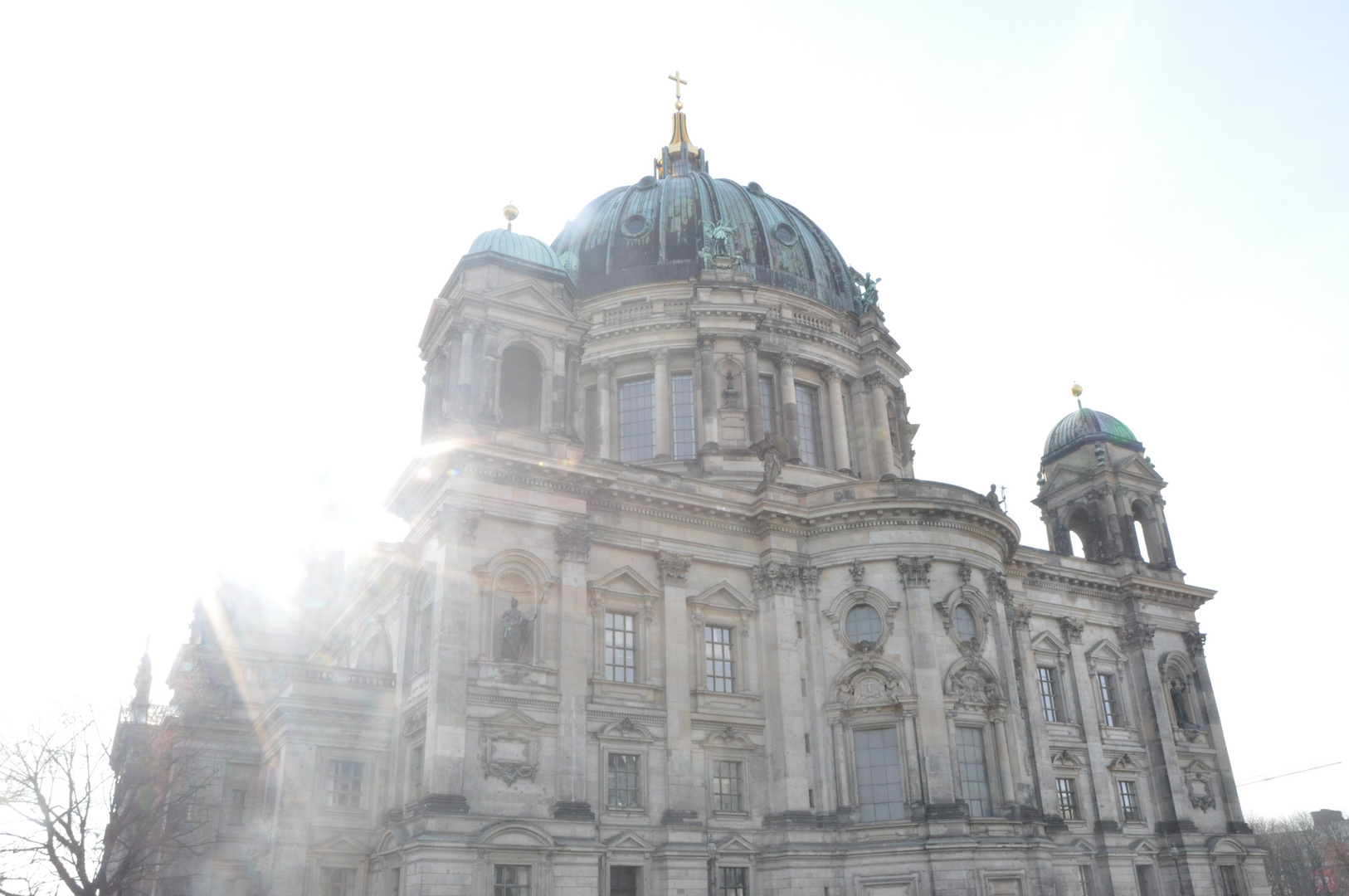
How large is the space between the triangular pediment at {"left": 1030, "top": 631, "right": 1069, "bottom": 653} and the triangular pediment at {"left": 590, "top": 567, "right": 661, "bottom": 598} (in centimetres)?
1860

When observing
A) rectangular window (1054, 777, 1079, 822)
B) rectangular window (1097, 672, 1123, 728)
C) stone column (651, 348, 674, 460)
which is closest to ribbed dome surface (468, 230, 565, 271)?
stone column (651, 348, 674, 460)

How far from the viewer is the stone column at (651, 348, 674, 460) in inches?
1699

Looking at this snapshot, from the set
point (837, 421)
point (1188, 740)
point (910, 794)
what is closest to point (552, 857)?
point (910, 794)

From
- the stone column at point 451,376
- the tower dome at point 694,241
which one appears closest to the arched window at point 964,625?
the tower dome at point 694,241

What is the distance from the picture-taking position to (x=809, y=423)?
4584 centimetres

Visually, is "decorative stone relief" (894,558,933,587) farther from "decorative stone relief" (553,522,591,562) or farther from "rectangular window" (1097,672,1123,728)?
"rectangular window" (1097,672,1123,728)

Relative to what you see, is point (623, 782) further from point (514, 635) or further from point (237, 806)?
point (237, 806)

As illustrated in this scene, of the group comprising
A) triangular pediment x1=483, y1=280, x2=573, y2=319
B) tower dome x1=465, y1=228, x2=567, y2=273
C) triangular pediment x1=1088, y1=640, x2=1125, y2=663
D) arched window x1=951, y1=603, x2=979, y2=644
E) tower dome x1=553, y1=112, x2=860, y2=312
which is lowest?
arched window x1=951, y1=603, x2=979, y2=644

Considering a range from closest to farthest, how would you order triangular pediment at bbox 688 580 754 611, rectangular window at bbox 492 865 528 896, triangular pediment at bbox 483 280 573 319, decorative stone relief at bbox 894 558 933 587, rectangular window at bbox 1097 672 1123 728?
rectangular window at bbox 492 865 528 896 → triangular pediment at bbox 483 280 573 319 → triangular pediment at bbox 688 580 754 611 → decorative stone relief at bbox 894 558 933 587 → rectangular window at bbox 1097 672 1123 728

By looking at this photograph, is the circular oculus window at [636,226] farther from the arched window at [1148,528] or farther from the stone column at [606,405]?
the arched window at [1148,528]

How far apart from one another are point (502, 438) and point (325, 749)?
437 inches

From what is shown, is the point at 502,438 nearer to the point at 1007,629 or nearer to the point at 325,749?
the point at 325,749

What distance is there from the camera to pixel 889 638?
35.0 metres

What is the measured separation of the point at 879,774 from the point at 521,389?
1835 cm
